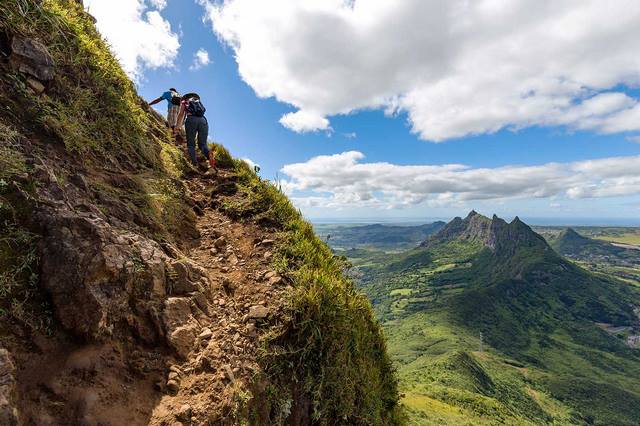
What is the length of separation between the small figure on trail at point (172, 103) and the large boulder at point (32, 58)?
6.87 m

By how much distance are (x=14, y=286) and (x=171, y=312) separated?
173 centimetres

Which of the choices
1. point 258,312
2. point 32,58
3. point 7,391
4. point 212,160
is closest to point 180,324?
point 258,312

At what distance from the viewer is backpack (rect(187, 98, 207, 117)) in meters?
11.0

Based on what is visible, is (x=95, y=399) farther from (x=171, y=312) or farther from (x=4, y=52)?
(x=4, y=52)

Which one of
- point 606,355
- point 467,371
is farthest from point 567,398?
point 606,355

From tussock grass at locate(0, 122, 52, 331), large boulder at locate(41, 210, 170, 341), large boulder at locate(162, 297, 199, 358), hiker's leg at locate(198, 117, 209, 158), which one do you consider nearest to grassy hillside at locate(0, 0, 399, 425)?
tussock grass at locate(0, 122, 52, 331)

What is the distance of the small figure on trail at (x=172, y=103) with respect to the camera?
42.6 feet

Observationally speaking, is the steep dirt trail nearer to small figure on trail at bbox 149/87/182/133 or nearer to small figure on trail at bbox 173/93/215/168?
small figure on trail at bbox 173/93/215/168

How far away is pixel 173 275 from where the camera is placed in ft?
16.7

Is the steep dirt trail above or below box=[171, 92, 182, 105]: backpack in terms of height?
below

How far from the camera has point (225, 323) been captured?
5.08 meters

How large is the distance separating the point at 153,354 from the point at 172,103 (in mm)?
11518

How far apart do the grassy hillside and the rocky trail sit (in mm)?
262

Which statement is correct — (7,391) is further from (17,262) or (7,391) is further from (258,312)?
(258,312)
